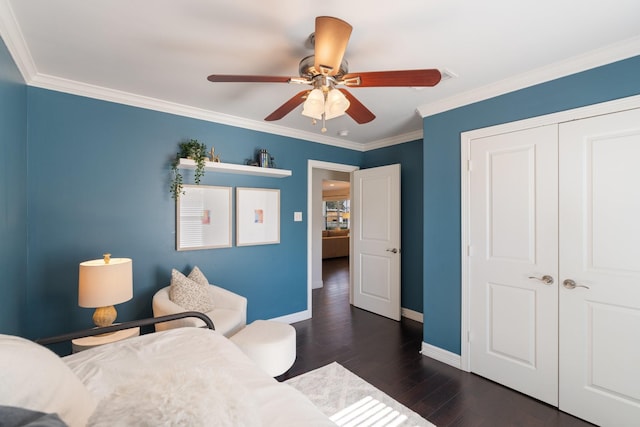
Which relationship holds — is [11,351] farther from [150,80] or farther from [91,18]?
[150,80]

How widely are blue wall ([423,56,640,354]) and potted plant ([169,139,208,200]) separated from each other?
7.56 ft

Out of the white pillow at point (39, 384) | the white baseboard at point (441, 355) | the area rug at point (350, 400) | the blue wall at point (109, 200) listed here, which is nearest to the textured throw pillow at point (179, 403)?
the white pillow at point (39, 384)

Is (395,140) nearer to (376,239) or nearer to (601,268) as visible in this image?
(376,239)

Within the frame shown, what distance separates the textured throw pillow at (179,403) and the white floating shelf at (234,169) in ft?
7.39

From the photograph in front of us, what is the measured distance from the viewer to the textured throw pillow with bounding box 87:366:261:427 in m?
0.69

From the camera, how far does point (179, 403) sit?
28.4 inches

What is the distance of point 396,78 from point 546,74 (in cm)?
150

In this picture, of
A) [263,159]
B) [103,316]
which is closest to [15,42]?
[103,316]

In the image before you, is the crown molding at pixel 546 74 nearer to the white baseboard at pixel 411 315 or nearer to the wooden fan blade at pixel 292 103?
the wooden fan blade at pixel 292 103

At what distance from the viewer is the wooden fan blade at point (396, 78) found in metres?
1.46

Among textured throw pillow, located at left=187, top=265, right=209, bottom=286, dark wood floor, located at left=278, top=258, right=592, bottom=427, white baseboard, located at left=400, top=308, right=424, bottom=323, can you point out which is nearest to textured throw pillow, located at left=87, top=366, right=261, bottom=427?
dark wood floor, located at left=278, top=258, right=592, bottom=427

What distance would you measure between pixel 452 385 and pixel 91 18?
→ 3644 mm

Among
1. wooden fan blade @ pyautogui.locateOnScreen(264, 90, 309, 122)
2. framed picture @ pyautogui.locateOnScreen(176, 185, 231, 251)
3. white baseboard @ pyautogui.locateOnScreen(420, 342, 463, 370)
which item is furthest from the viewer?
framed picture @ pyautogui.locateOnScreen(176, 185, 231, 251)

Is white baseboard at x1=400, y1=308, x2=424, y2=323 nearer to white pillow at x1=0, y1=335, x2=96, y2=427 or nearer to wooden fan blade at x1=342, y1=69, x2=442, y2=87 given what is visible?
wooden fan blade at x1=342, y1=69, x2=442, y2=87
